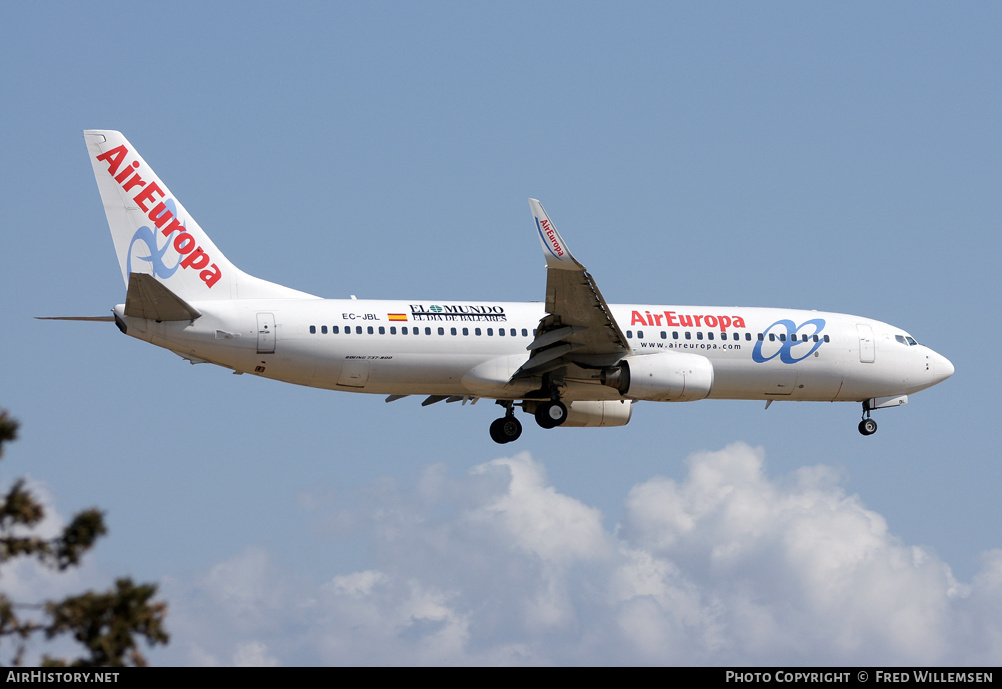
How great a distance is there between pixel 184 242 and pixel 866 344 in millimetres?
21154

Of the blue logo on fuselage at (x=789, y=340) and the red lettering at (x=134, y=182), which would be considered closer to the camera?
the red lettering at (x=134, y=182)

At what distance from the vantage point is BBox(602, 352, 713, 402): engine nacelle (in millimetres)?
37125

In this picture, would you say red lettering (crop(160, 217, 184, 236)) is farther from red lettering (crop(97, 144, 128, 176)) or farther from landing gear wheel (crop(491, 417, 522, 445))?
landing gear wheel (crop(491, 417, 522, 445))

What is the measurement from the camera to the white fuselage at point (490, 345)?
117 feet

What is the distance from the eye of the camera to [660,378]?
37125mm

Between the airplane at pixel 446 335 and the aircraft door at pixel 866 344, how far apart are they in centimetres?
116

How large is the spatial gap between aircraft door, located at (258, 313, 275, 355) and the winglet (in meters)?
7.71

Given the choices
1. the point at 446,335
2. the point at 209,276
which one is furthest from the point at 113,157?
the point at 446,335

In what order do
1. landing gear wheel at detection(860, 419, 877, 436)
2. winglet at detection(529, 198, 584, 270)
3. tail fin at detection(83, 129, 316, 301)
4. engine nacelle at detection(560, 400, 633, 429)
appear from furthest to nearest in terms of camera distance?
1. landing gear wheel at detection(860, 419, 877, 436)
2. engine nacelle at detection(560, 400, 633, 429)
3. tail fin at detection(83, 129, 316, 301)
4. winglet at detection(529, 198, 584, 270)

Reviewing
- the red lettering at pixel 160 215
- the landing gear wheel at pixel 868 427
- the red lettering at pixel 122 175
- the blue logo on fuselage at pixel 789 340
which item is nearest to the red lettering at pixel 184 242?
the red lettering at pixel 160 215

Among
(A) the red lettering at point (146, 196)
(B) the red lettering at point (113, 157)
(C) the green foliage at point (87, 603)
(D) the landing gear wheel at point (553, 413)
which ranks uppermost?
(B) the red lettering at point (113, 157)

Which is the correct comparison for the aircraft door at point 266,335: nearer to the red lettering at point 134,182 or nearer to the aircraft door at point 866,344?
the red lettering at point 134,182

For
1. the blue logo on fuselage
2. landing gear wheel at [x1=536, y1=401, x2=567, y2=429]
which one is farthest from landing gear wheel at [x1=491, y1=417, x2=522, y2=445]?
the blue logo on fuselage
